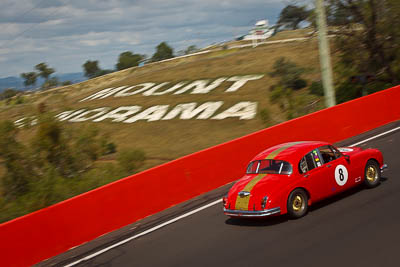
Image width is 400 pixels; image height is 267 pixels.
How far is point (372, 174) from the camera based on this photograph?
446 inches

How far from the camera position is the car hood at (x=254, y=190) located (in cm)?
986

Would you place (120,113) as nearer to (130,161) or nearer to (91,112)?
(91,112)

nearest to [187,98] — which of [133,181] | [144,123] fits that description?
[144,123]

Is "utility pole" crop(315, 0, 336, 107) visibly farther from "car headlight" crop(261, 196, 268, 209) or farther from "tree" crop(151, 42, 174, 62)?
"tree" crop(151, 42, 174, 62)

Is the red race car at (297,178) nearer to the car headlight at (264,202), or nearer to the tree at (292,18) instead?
the car headlight at (264,202)

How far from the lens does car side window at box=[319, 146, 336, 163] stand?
10812mm

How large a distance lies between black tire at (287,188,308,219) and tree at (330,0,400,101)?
69.0 ft

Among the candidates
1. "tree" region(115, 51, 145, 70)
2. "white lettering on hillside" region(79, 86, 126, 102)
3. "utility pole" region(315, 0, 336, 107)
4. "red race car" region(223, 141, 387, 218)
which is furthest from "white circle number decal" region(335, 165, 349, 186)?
"tree" region(115, 51, 145, 70)

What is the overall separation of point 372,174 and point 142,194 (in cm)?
588

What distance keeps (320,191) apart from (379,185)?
1.95 m

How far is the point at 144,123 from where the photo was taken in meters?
39.4

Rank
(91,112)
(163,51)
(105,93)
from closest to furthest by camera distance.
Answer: (91,112) < (105,93) < (163,51)

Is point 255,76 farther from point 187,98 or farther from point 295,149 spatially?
point 295,149

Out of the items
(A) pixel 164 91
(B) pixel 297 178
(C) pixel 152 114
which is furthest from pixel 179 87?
(B) pixel 297 178
